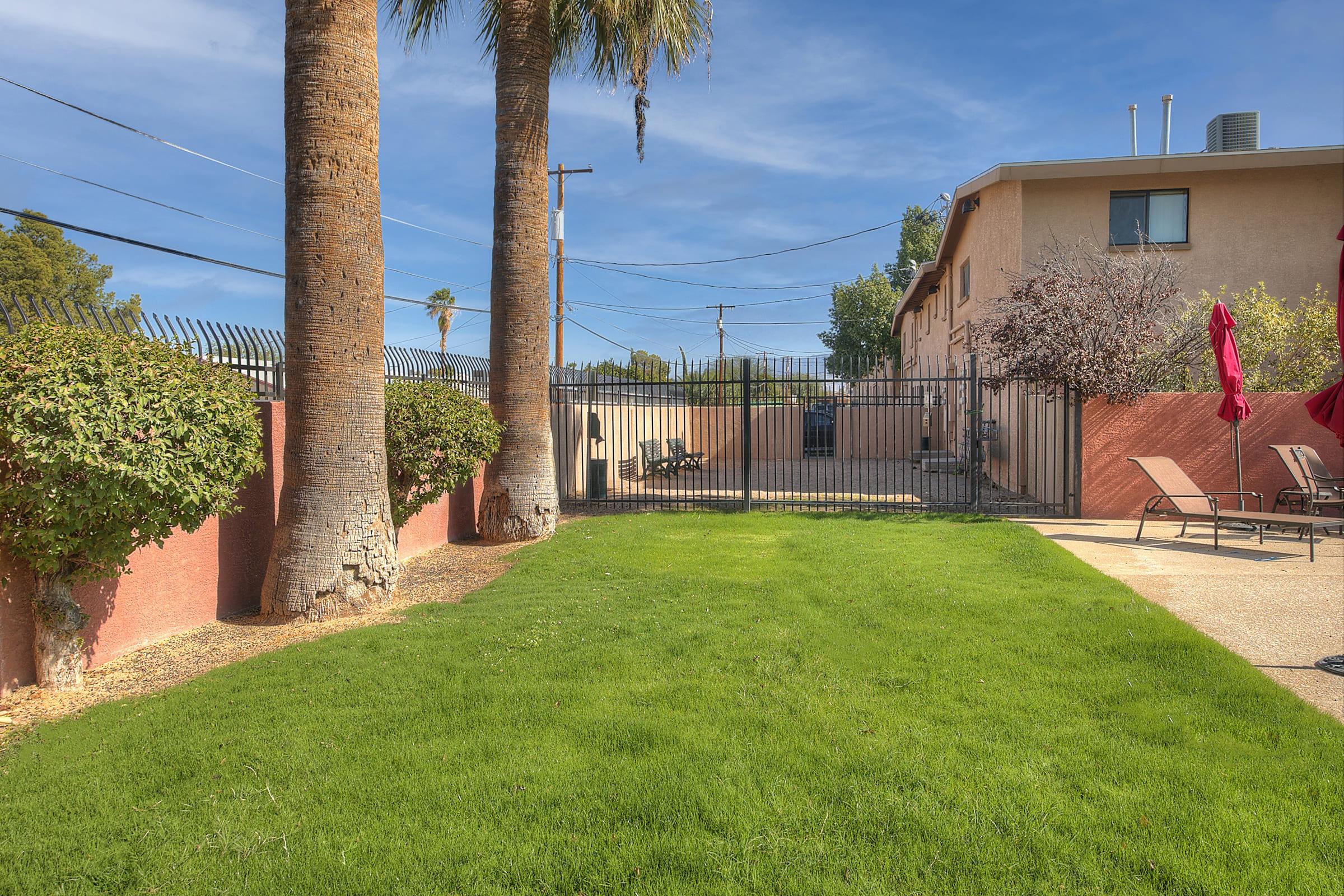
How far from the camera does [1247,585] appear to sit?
6.86m

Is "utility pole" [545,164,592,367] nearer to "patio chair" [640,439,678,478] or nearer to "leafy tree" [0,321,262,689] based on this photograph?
"patio chair" [640,439,678,478]

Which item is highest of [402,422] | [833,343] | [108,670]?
[833,343]

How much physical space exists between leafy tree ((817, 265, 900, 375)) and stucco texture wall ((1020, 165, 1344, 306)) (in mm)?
26926

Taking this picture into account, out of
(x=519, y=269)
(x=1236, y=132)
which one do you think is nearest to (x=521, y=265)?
(x=519, y=269)

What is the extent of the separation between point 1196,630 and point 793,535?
4.81 m

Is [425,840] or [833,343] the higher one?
[833,343]

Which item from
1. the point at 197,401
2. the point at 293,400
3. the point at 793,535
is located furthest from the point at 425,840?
the point at 793,535

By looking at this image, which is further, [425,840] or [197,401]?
[197,401]

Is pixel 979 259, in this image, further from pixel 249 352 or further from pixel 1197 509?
pixel 249 352

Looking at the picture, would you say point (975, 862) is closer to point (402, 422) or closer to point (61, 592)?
point (61, 592)

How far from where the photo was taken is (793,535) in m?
9.73

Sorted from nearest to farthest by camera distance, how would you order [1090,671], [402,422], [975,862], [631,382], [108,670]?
[975,862]
[1090,671]
[108,670]
[402,422]
[631,382]

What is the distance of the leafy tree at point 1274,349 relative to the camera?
1221 centimetres

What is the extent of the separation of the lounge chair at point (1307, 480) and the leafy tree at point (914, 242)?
32.6 meters
